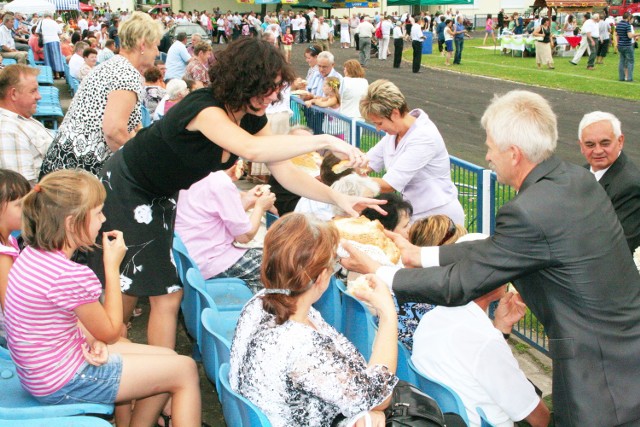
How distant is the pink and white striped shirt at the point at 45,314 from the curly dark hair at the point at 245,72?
1045 mm

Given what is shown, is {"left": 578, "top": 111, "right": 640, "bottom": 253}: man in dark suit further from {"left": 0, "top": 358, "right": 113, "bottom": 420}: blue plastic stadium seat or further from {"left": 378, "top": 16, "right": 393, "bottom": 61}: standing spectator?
{"left": 378, "top": 16, "right": 393, "bottom": 61}: standing spectator

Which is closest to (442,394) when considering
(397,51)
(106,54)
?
(106,54)

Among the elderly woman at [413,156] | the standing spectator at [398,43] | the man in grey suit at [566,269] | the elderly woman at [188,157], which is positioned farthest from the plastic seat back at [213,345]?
the standing spectator at [398,43]

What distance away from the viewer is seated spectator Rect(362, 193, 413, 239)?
4565mm

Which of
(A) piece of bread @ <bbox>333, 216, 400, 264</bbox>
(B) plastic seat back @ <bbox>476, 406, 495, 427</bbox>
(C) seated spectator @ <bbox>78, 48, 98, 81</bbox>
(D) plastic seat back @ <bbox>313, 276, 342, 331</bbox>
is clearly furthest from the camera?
(C) seated spectator @ <bbox>78, 48, 98, 81</bbox>

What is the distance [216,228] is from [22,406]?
2.04m

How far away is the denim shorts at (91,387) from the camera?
303cm

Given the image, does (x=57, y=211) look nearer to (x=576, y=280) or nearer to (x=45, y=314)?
(x=45, y=314)

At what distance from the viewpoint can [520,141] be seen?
2.78 m

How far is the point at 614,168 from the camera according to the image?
491 centimetres

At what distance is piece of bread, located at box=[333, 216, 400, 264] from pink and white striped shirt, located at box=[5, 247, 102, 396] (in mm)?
1647

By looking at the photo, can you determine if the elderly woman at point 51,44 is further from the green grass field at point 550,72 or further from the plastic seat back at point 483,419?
the plastic seat back at point 483,419

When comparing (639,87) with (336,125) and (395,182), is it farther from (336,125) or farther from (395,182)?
(395,182)

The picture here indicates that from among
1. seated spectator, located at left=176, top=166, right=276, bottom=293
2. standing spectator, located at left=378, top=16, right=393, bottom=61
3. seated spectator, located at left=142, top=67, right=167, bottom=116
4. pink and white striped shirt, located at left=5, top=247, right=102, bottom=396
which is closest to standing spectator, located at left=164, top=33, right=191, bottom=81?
seated spectator, located at left=142, top=67, right=167, bottom=116
